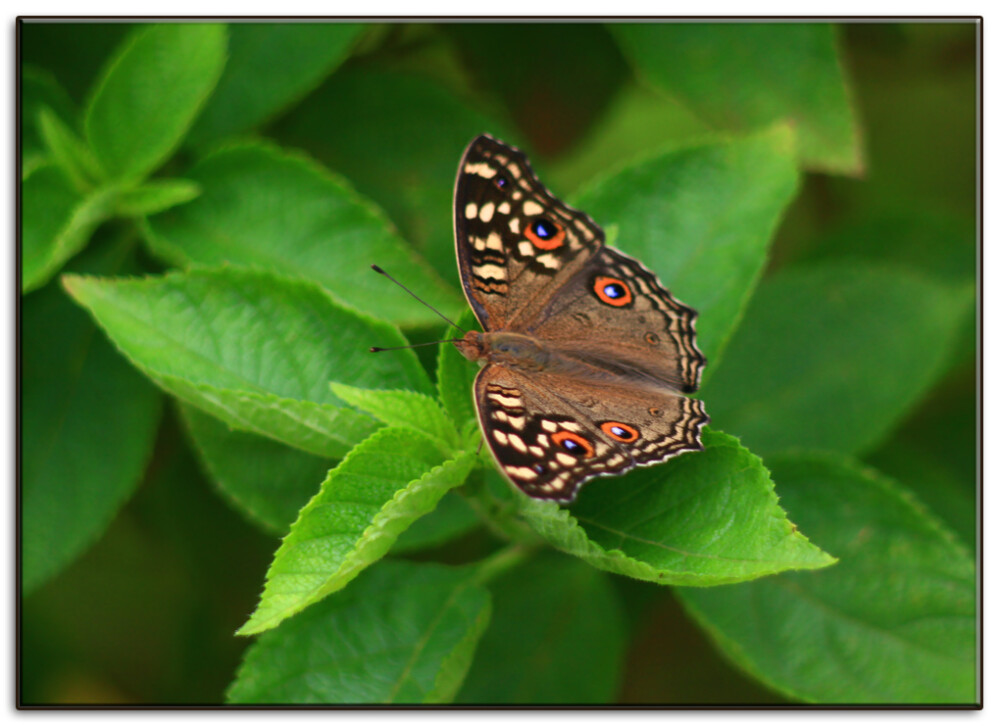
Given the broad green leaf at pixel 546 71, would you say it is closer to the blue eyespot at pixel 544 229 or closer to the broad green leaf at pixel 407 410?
the blue eyespot at pixel 544 229

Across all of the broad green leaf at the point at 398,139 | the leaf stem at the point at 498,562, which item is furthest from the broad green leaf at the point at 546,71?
the leaf stem at the point at 498,562

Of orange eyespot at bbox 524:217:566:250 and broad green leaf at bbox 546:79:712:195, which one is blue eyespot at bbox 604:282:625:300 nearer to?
orange eyespot at bbox 524:217:566:250

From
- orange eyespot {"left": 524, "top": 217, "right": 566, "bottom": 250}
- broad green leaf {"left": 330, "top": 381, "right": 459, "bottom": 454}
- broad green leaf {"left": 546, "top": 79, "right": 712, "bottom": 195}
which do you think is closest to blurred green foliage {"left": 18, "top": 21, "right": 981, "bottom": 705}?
broad green leaf {"left": 330, "top": 381, "right": 459, "bottom": 454}

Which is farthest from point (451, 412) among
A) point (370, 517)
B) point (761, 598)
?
point (761, 598)

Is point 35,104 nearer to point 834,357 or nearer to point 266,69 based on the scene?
point 266,69

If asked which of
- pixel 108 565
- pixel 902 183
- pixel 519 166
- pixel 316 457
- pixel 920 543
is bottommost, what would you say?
pixel 108 565

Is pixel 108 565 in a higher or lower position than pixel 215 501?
lower

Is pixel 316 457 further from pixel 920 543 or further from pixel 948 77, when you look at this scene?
pixel 948 77
